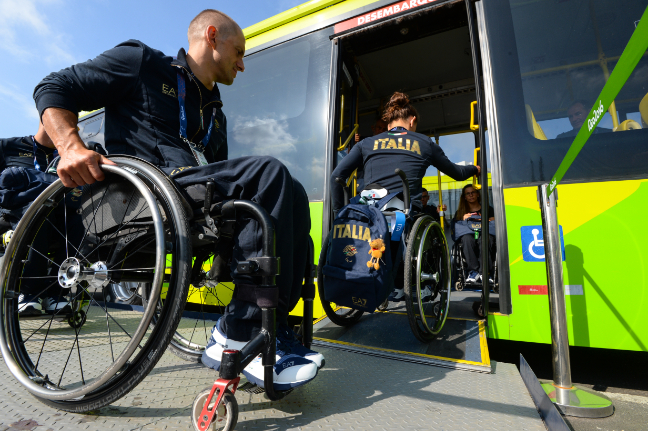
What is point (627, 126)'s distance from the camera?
5.55 feet

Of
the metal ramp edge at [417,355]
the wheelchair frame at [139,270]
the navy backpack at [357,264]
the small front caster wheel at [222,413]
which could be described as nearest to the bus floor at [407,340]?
the metal ramp edge at [417,355]

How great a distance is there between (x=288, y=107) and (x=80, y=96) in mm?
1903

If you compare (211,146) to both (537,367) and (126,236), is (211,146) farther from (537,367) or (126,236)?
(537,367)

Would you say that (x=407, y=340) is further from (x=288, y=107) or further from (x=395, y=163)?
(x=288, y=107)

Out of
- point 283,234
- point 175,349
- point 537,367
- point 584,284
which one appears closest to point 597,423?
point 584,284

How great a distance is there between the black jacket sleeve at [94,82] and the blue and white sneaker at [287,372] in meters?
1.03

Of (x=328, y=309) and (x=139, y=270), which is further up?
(x=139, y=270)

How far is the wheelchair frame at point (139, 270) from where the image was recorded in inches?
32.7

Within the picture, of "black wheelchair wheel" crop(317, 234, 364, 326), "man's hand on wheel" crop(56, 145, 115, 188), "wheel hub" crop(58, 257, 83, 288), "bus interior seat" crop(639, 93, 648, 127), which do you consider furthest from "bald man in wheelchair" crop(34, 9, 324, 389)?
"bus interior seat" crop(639, 93, 648, 127)

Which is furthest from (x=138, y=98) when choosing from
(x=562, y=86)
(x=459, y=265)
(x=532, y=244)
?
(x=459, y=265)

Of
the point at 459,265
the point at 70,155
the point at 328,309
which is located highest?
the point at 70,155

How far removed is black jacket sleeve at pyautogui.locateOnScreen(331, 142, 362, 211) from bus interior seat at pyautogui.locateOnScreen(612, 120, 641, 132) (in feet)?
4.64

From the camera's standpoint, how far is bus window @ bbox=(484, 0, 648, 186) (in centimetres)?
169

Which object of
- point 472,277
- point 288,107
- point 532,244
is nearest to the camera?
point 532,244
